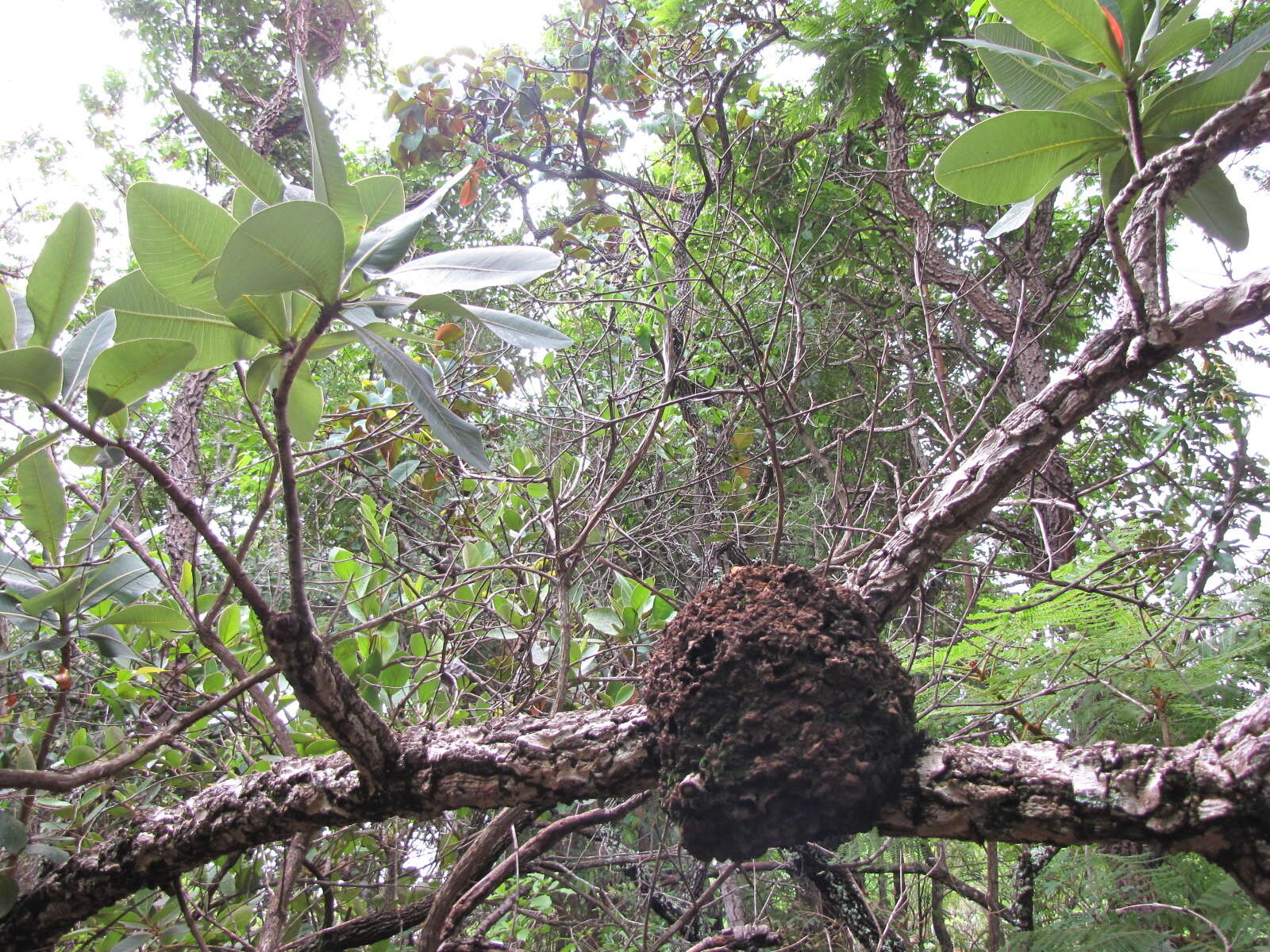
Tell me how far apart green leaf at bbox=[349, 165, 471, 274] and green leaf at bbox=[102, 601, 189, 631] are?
90cm

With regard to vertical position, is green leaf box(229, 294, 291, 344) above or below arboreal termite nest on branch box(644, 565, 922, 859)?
above

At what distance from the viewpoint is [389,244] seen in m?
0.75

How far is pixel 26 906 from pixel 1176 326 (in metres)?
2.02

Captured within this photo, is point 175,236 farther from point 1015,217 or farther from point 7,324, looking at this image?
point 1015,217

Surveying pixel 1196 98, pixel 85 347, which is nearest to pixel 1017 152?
pixel 1196 98

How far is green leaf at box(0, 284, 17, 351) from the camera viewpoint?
33.3 inches

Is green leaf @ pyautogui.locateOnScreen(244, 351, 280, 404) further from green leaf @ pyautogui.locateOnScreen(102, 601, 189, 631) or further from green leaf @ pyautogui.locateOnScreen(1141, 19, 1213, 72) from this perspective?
green leaf @ pyautogui.locateOnScreen(1141, 19, 1213, 72)

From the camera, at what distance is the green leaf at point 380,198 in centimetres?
85

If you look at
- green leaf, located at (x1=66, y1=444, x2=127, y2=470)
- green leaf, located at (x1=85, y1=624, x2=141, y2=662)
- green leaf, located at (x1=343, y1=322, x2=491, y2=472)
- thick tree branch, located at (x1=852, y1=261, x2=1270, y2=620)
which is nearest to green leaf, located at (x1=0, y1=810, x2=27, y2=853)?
green leaf, located at (x1=85, y1=624, x2=141, y2=662)

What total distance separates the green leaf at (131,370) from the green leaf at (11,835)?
80 centimetres

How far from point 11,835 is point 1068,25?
1976mm

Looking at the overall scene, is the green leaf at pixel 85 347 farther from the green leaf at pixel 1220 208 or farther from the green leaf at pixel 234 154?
the green leaf at pixel 1220 208

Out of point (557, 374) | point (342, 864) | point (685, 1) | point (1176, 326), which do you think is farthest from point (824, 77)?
point (342, 864)

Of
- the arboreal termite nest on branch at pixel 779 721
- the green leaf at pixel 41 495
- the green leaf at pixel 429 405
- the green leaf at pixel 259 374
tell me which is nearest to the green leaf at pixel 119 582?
the green leaf at pixel 41 495
